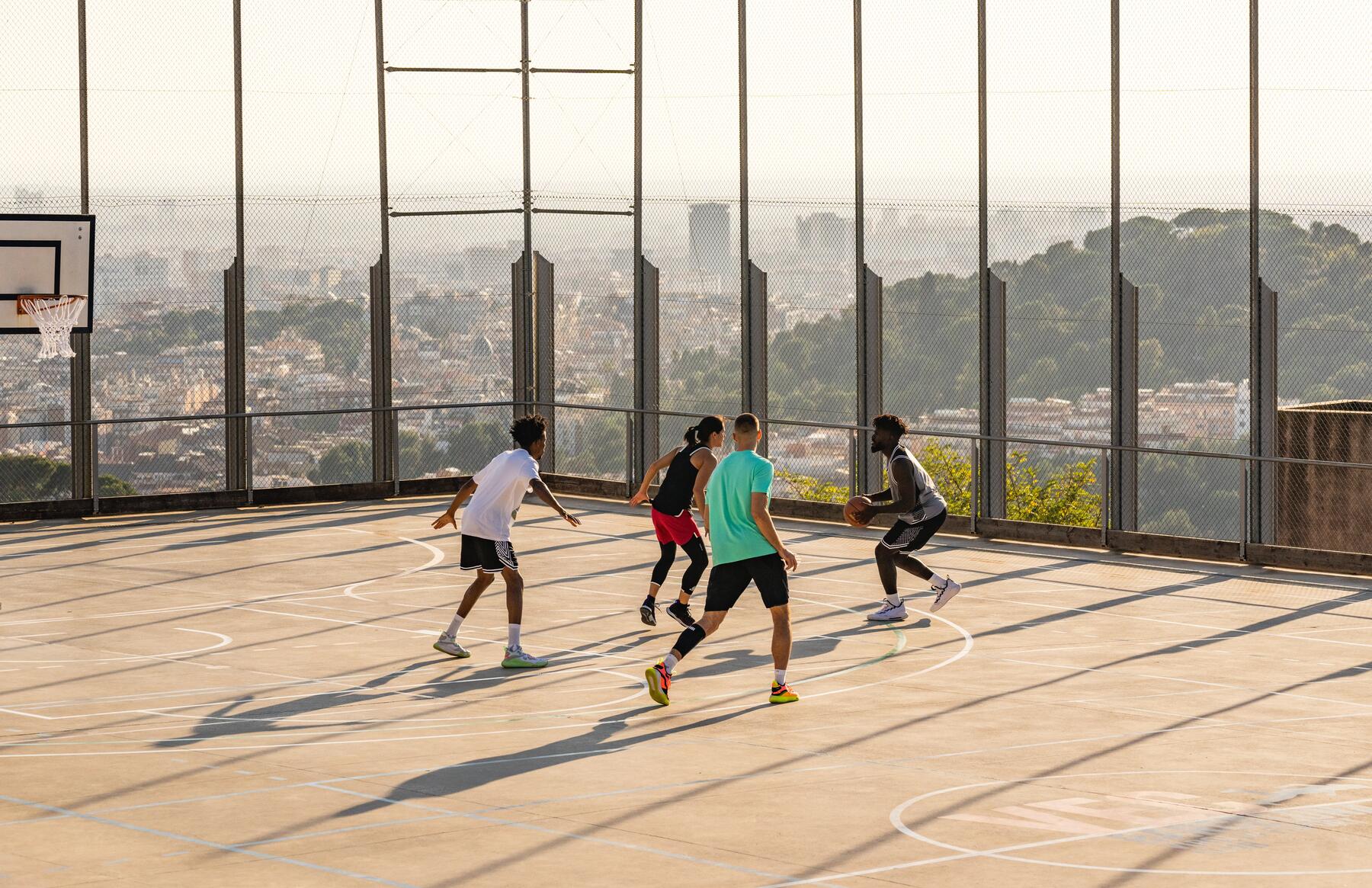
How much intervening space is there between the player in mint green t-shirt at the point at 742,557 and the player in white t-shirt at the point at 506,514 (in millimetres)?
1594

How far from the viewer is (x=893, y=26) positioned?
24.4 metres

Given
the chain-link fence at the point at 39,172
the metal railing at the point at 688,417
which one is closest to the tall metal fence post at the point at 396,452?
the metal railing at the point at 688,417

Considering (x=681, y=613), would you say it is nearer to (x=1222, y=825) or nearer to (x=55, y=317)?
(x=1222, y=825)

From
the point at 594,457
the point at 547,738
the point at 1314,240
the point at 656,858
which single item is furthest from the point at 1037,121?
the point at 656,858

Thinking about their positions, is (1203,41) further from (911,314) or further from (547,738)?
(547,738)

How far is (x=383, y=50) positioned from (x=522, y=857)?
19010mm

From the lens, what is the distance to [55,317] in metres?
23.1

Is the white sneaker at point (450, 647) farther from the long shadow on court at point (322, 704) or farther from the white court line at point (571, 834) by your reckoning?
the white court line at point (571, 834)

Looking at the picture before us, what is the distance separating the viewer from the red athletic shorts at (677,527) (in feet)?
55.1

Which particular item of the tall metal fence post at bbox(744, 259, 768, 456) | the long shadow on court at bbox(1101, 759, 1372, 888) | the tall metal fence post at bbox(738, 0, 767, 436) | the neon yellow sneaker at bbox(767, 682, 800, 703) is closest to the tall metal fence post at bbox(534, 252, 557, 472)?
the tall metal fence post at bbox(738, 0, 767, 436)

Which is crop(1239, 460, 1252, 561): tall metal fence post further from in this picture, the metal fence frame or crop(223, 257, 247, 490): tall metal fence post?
crop(223, 257, 247, 490): tall metal fence post

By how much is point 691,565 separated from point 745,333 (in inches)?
361

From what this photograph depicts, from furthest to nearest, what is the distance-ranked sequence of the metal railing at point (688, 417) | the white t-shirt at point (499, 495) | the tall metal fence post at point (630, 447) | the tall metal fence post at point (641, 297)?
1. the tall metal fence post at point (641, 297)
2. the tall metal fence post at point (630, 447)
3. the metal railing at point (688, 417)
4. the white t-shirt at point (499, 495)

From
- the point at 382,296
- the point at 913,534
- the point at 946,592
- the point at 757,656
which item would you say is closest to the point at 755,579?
the point at 757,656
